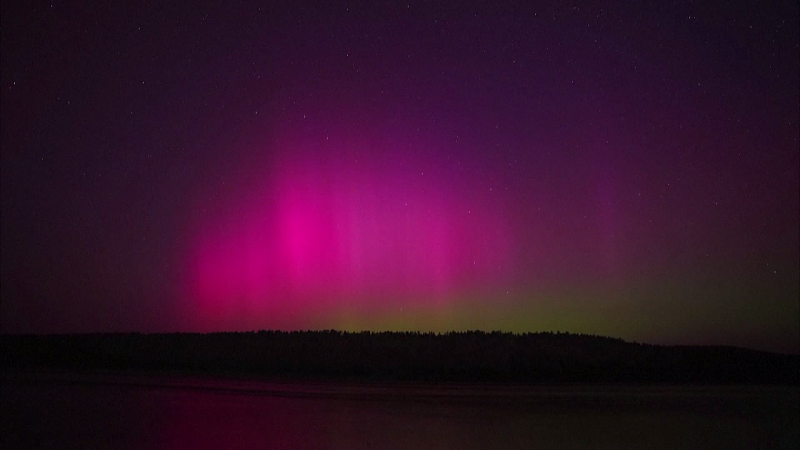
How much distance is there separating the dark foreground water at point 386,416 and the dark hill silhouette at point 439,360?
2.66 metres

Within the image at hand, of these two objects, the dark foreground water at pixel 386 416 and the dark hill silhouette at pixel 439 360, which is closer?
the dark foreground water at pixel 386 416

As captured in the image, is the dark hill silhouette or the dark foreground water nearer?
the dark foreground water

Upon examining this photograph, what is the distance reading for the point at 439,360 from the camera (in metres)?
21.3

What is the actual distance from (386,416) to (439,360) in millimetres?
10758

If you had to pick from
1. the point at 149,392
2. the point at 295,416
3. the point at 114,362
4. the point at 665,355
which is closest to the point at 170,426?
the point at 295,416

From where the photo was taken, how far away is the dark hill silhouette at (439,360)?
18.0 metres

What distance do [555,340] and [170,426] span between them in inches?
739

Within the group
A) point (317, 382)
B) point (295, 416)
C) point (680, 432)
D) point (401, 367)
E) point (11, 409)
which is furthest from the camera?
point (401, 367)

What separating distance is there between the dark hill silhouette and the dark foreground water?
2.66 metres

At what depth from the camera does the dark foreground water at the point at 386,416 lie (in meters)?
8.75

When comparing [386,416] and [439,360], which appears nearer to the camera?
[386,416]

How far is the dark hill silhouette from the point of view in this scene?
59.1 feet

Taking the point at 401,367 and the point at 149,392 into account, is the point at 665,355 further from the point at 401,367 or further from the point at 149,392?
the point at 149,392

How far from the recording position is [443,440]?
870 centimetres
